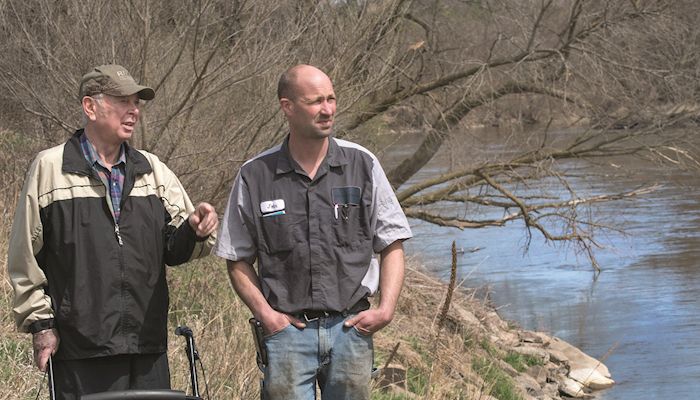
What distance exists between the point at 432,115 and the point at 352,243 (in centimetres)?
1068

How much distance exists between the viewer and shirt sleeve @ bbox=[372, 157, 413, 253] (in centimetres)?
416

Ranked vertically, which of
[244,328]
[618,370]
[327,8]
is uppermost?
[327,8]

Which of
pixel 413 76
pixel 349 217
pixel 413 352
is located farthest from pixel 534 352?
pixel 349 217

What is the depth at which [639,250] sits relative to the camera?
19.1 meters

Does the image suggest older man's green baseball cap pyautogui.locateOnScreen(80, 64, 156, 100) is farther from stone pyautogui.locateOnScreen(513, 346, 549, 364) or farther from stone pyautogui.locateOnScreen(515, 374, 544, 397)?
stone pyautogui.locateOnScreen(513, 346, 549, 364)

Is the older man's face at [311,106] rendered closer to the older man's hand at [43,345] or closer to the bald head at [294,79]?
the bald head at [294,79]

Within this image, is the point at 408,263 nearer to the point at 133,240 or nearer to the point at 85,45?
the point at 85,45

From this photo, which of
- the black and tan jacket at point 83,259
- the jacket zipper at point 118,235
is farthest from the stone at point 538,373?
the jacket zipper at point 118,235

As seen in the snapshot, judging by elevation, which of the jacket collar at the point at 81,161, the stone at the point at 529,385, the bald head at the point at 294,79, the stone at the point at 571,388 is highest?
the bald head at the point at 294,79

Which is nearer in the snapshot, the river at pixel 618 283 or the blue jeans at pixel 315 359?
the blue jeans at pixel 315 359

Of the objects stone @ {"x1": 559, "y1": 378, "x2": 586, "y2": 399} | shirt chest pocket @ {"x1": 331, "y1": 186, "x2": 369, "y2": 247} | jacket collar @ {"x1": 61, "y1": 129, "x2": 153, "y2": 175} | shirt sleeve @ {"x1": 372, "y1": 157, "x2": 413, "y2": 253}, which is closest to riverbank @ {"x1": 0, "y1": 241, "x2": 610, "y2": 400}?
stone @ {"x1": 559, "y1": 378, "x2": 586, "y2": 399}

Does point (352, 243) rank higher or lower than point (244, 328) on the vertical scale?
higher

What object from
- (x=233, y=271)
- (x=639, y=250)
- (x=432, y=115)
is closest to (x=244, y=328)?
(x=233, y=271)

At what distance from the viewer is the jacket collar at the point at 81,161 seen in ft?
12.8
